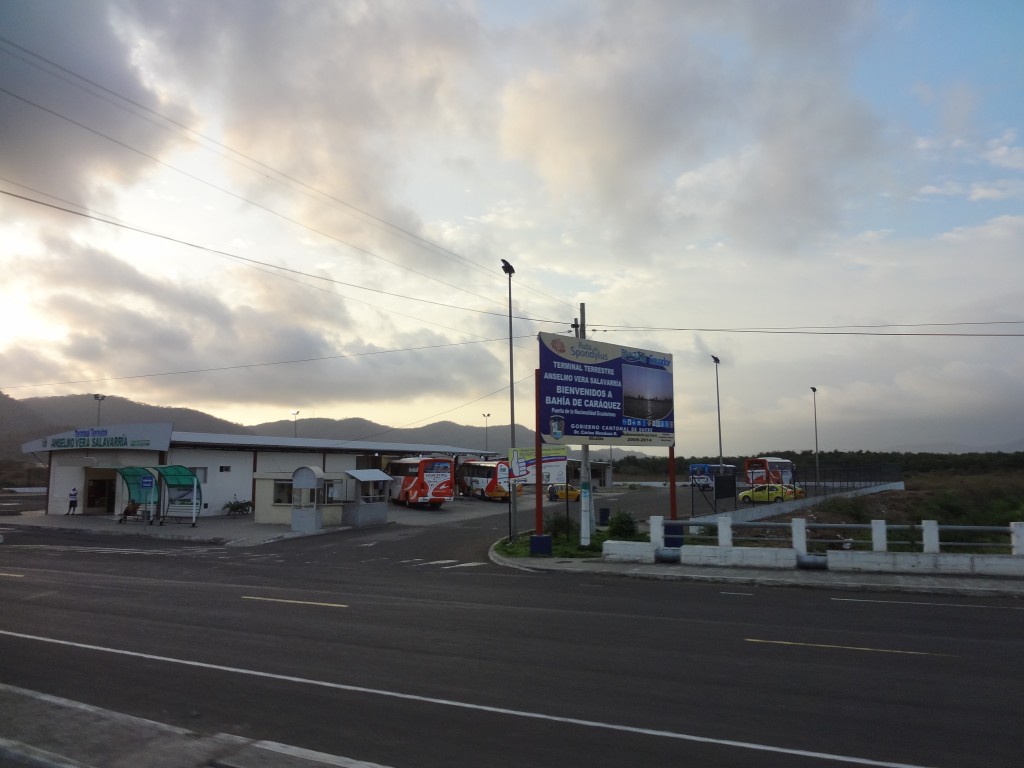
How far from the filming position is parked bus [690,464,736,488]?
55356mm

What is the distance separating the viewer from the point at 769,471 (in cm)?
5322

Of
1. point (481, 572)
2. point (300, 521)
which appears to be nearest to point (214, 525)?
point (300, 521)

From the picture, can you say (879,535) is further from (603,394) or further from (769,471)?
(769,471)

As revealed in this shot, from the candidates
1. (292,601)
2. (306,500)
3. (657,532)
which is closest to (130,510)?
(306,500)

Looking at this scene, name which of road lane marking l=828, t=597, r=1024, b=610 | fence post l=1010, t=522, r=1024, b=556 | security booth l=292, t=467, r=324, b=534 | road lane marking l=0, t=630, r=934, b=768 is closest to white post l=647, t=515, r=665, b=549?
road lane marking l=828, t=597, r=1024, b=610

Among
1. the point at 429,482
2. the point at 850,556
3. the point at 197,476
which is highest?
the point at 197,476

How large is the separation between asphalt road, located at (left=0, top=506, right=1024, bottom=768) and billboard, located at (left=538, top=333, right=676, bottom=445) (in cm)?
892

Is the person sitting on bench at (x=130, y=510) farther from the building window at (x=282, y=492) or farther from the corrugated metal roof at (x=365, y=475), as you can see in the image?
the corrugated metal roof at (x=365, y=475)

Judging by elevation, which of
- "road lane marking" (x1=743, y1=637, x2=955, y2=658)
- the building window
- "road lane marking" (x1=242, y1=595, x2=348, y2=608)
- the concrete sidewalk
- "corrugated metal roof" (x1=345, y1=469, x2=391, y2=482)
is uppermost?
"corrugated metal roof" (x1=345, y1=469, x2=391, y2=482)

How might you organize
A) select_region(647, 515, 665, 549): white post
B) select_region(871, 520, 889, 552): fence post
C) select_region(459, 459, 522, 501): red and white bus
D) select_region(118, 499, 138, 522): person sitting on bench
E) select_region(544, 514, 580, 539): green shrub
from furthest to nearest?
select_region(459, 459, 522, 501): red and white bus → select_region(118, 499, 138, 522): person sitting on bench → select_region(544, 514, 580, 539): green shrub → select_region(647, 515, 665, 549): white post → select_region(871, 520, 889, 552): fence post

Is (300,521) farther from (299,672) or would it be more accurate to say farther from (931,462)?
(931,462)

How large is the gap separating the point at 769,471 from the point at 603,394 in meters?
30.3

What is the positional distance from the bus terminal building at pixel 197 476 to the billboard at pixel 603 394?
1603cm

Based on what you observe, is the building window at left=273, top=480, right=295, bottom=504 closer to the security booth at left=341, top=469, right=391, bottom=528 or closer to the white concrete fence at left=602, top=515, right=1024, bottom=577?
the security booth at left=341, top=469, right=391, bottom=528
